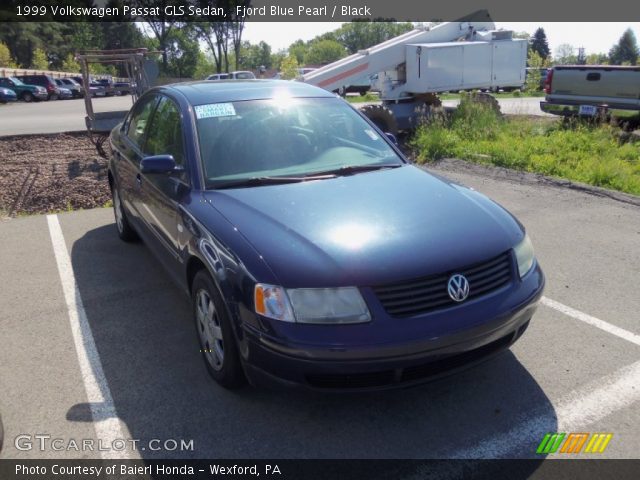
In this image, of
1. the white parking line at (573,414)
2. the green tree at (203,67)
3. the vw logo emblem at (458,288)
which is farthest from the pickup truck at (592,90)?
the green tree at (203,67)

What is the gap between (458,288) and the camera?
2.67m

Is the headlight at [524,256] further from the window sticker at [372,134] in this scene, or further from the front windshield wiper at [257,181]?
the window sticker at [372,134]

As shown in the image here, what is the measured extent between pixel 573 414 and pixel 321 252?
5.35 ft

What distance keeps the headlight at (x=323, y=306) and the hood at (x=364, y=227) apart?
39 mm

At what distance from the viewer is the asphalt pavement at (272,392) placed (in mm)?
2762

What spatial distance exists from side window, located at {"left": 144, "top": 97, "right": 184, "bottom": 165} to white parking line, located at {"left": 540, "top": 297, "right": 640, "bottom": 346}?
2.98 meters

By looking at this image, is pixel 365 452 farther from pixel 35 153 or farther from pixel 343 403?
pixel 35 153

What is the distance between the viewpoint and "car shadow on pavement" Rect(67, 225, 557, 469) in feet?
8.89

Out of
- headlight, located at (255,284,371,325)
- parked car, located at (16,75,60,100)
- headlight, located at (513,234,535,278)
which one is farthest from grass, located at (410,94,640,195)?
parked car, located at (16,75,60,100)

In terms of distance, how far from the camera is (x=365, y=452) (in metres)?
2.68

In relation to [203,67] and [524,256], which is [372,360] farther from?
[203,67]

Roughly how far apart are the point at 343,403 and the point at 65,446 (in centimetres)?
147

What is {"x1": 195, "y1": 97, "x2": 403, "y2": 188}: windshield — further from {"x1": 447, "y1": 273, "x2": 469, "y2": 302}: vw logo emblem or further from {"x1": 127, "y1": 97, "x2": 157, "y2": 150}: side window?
{"x1": 447, "y1": 273, "x2": 469, "y2": 302}: vw logo emblem

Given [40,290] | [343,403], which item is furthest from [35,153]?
[343,403]
